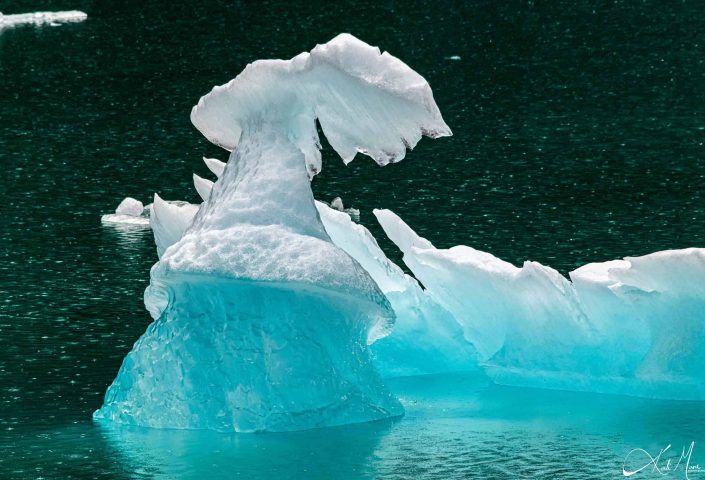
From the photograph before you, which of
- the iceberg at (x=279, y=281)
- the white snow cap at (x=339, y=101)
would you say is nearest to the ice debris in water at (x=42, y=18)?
the white snow cap at (x=339, y=101)

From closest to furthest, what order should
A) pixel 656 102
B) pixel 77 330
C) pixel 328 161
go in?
pixel 77 330, pixel 328 161, pixel 656 102

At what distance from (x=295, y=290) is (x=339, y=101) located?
4.95ft

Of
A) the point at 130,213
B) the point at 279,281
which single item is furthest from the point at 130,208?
the point at 279,281

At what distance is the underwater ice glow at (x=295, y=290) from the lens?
37.5ft

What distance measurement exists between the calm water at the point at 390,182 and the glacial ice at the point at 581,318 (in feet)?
0.84

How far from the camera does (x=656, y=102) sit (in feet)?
93.7

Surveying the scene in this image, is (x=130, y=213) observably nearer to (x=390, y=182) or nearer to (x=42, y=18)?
(x=390, y=182)

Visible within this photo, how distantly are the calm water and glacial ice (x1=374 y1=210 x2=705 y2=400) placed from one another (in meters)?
0.26

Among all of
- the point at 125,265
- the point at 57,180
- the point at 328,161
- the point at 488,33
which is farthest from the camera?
the point at 488,33

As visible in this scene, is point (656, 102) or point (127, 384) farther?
point (656, 102)

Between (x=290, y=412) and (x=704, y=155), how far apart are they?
567 inches

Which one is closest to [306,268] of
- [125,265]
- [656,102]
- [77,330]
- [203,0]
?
[77,330]

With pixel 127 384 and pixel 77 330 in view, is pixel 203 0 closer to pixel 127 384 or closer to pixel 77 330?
pixel 77 330

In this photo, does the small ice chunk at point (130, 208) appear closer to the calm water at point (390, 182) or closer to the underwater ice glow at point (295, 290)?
the calm water at point (390, 182)
